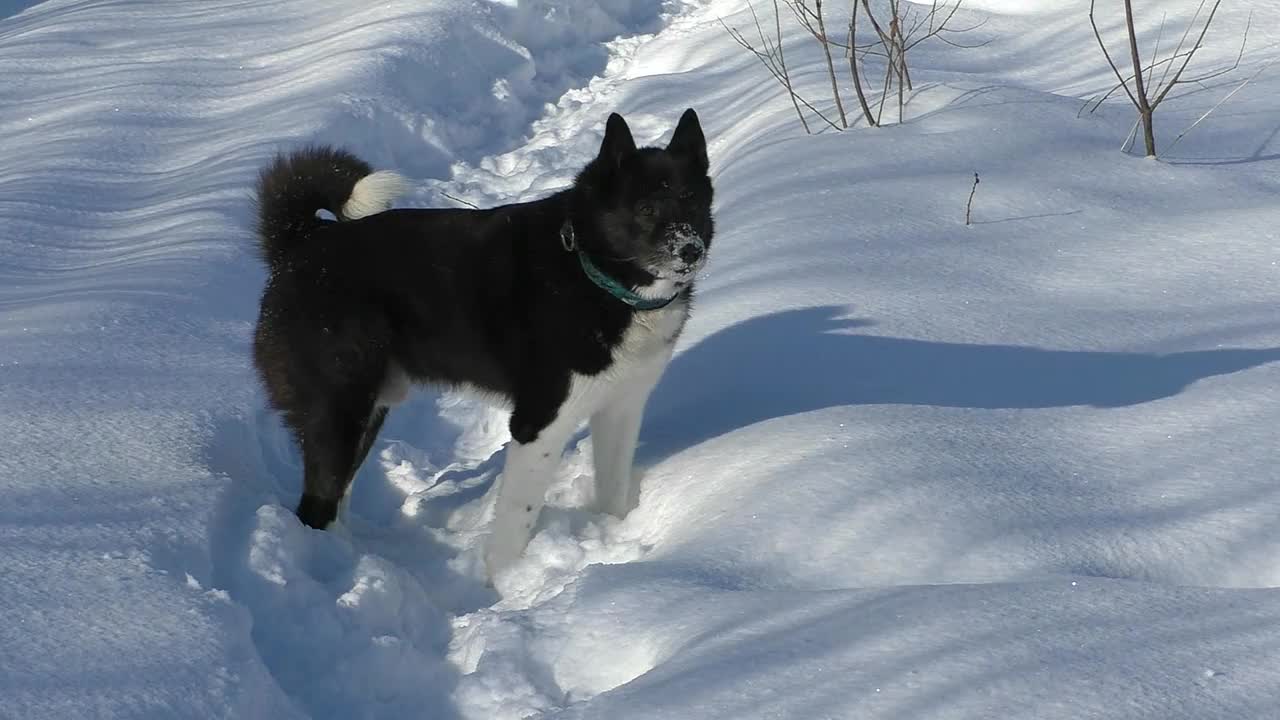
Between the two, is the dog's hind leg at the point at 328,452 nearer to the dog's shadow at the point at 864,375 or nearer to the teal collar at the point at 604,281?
the teal collar at the point at 604,281

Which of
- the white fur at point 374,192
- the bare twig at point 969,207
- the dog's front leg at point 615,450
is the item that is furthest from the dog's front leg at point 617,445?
the bare twig at point 969,207

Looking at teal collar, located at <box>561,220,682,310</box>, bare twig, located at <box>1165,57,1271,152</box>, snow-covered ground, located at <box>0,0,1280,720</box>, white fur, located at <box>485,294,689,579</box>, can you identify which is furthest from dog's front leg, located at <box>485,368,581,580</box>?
bare twig, located at <box>1165,57,1271,152</box>

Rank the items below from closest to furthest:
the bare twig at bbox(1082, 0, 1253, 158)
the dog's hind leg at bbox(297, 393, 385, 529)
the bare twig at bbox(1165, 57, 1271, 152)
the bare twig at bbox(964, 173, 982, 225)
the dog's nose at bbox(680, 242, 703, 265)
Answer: the dog's nose at bbox(680, 242, 703, 265) < the dog's hind leg at bbox(297, 393, 385, 529) < the bare twig at bbox(964, 173, 982, 225) < the bare twig at bbox(1082, 0, 1253, 158) < the bare twig at bbox(1165, 57, 1271, 152)

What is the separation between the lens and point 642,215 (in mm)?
3293

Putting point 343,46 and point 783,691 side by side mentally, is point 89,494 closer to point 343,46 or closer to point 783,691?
point 783,691

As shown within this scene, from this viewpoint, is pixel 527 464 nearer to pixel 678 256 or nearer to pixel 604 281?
pixel 604 281

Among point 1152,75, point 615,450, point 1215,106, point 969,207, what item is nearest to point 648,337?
point 615,450

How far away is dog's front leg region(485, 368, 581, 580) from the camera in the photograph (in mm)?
3240

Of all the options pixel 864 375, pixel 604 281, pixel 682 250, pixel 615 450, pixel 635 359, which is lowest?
pixel 615 450

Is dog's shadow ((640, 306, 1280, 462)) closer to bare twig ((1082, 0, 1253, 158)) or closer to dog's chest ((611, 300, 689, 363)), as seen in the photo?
dog's chest ((611, 300, 689, 363))

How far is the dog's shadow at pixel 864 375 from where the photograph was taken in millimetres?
3650

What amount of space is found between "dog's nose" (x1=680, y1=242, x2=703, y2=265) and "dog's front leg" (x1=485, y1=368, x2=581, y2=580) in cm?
49

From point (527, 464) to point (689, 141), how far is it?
1119 millimetres

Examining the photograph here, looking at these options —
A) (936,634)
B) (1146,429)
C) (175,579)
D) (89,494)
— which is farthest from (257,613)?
(1146,429)
